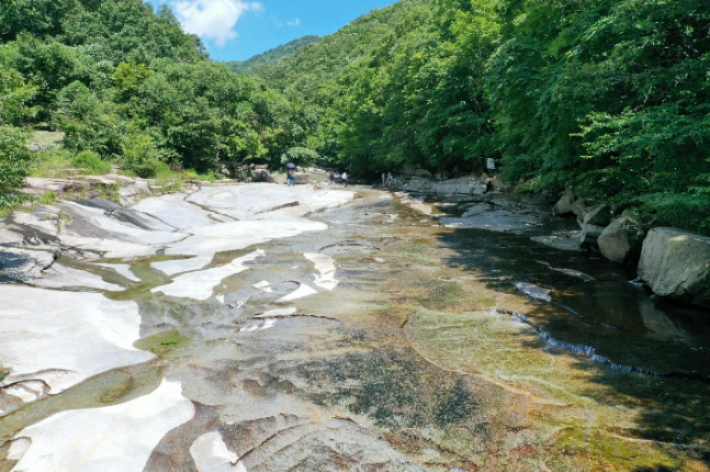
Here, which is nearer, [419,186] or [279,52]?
[419,186]

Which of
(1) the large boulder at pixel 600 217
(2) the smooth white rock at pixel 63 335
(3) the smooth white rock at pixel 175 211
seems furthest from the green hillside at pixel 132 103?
(1) the large boulder at pixel 600 217

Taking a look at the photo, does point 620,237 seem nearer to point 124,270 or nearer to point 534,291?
point 534,291

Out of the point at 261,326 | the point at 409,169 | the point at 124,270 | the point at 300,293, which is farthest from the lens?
the point at 409,169

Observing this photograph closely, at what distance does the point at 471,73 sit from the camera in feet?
90.4

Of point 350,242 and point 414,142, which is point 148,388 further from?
point 414,142

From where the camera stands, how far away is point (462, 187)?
28188mm

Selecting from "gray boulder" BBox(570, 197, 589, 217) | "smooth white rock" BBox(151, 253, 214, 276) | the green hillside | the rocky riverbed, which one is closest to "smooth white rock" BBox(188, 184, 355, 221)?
the green hillside

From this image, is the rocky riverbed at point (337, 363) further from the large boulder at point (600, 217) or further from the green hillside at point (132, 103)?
the green hillside at point (132, 103)

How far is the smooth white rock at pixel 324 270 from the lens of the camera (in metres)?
9.34

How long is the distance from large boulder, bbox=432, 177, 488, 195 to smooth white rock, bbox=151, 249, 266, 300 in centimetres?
1999

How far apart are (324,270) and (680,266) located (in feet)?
24.9

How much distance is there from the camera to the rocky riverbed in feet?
13.2

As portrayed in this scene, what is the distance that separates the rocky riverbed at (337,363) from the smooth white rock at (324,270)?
8 cm

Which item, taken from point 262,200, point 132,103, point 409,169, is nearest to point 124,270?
point 262,200
